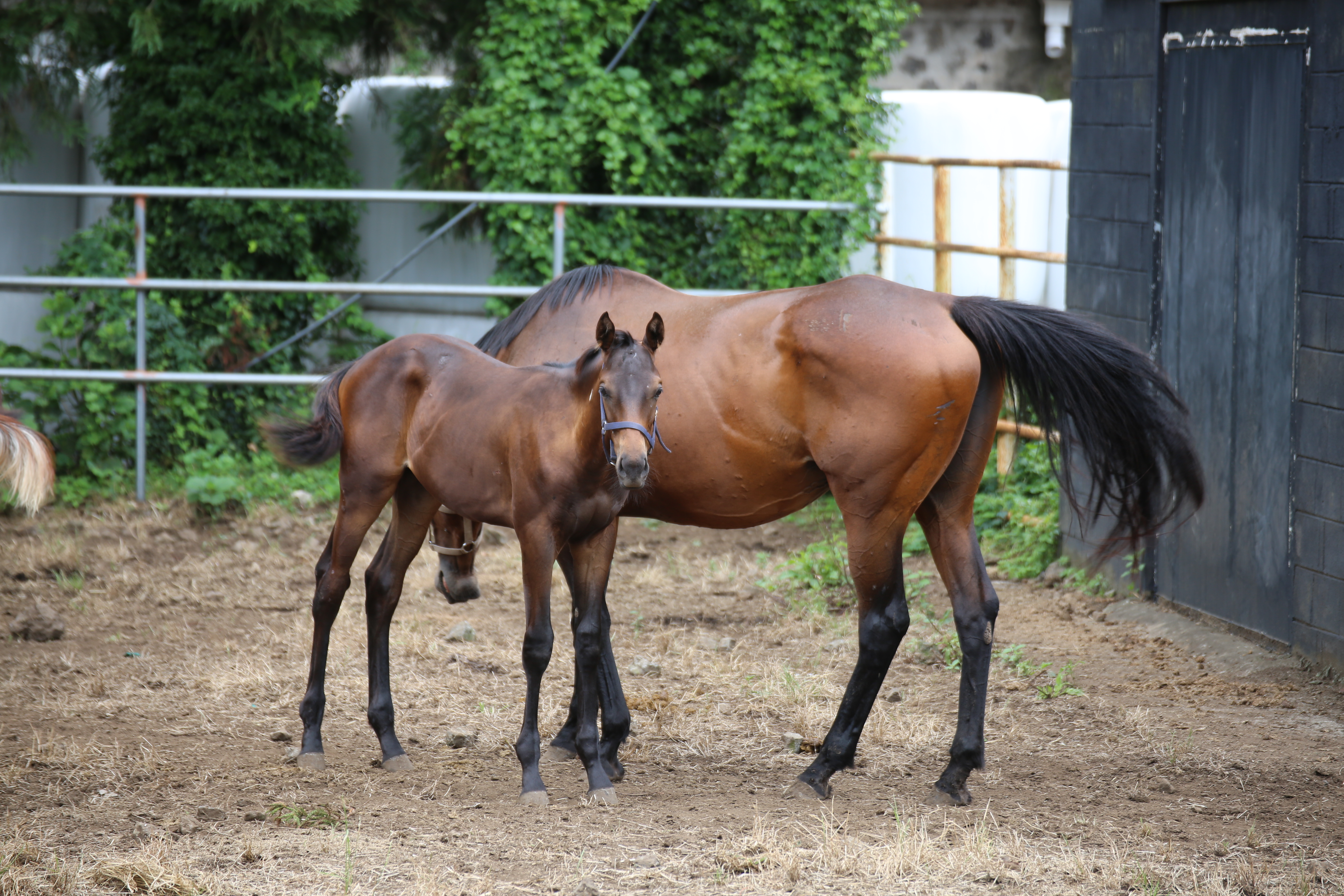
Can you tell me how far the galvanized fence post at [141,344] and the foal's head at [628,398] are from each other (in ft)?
17.8

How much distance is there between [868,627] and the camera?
14.0 ft

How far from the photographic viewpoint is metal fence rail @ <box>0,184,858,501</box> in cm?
811

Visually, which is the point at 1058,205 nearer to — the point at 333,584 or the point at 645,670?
the point at 645,670

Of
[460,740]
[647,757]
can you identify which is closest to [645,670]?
[647,757]

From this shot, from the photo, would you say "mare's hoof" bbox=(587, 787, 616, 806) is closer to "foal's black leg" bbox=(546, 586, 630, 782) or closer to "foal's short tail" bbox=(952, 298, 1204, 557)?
"foal's black leg" bbox=(546, 586, 630, 782)

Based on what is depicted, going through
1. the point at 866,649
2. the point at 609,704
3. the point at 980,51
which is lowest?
the point at 609,704

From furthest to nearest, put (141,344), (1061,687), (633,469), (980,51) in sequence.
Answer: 1. (980,51)
2. (141,344)
3. (1061,687)
4. (633,469)

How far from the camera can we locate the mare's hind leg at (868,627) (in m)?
4.23

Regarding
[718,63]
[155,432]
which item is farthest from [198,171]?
[718,63]

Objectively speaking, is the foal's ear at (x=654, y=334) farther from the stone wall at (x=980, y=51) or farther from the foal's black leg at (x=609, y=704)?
the stone wall at (x=980, y=51)

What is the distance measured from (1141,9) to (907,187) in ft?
8.86

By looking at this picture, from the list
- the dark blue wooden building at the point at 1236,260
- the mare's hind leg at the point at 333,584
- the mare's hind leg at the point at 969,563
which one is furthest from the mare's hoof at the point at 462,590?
the dark blue wooden building at the point at 1236,260

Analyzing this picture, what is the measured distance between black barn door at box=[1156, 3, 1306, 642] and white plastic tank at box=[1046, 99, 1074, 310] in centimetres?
163

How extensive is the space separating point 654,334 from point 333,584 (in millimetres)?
1575
